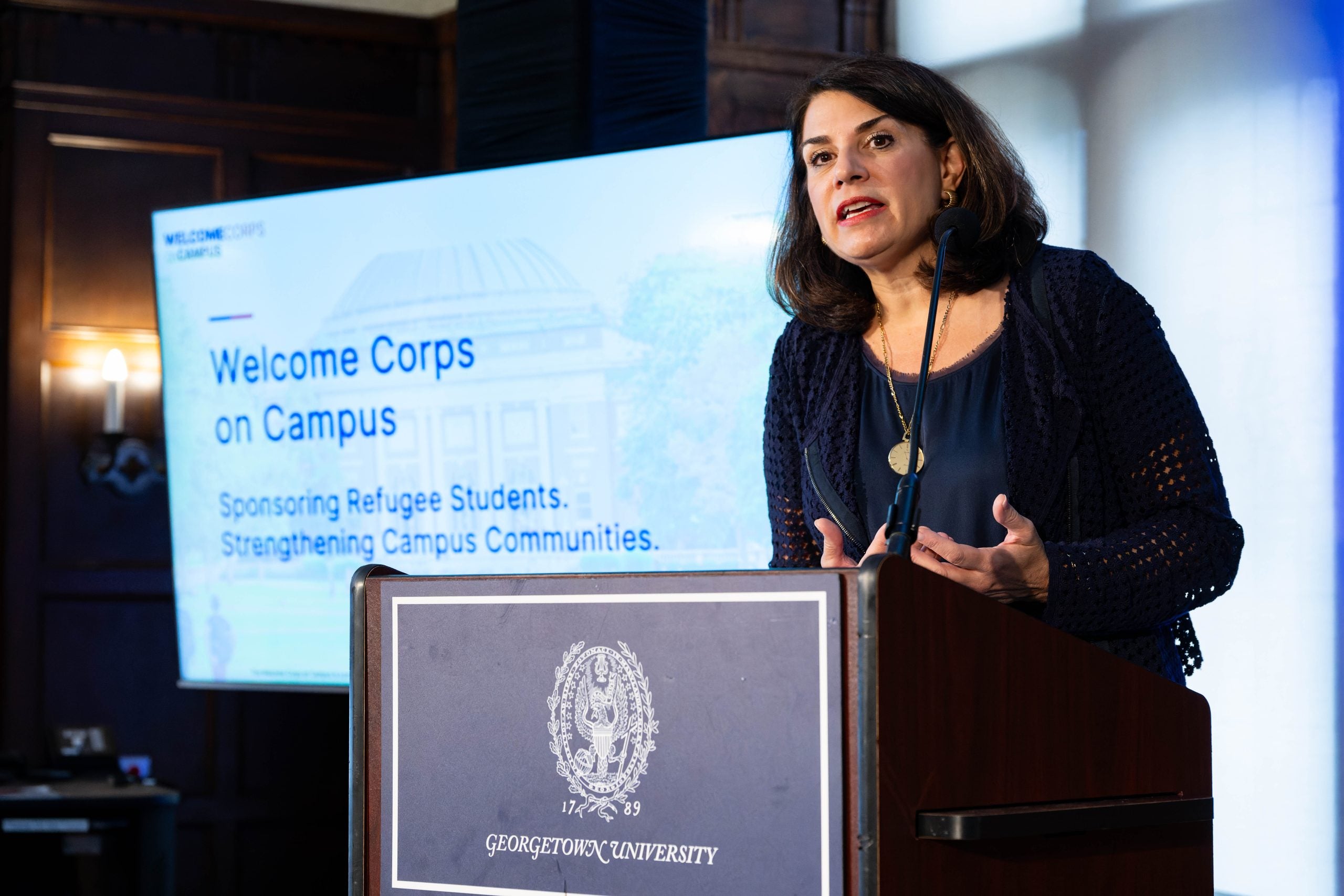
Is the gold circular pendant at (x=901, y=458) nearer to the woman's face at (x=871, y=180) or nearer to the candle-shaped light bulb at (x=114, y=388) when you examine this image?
the woman's face at (x=871, y=180)

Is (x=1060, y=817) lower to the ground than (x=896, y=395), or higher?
lower

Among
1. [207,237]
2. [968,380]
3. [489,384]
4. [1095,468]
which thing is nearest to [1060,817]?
[1095,468]

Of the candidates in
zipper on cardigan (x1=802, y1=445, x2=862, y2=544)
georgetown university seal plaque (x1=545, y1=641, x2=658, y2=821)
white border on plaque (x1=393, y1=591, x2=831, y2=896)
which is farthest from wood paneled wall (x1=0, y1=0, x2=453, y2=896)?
georgetown university seal plaque (x1=545, y1=641, x2=658, y2=821)

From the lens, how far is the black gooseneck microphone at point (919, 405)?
126 centimetres

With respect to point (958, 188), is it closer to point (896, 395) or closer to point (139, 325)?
point (896, 395)

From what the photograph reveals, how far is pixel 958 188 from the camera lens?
5.76ft

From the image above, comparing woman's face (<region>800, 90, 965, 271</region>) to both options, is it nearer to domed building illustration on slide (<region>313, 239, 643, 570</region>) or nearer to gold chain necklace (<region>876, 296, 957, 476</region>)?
gold chain necklace (<region>876, 296, 957, 476</region>)

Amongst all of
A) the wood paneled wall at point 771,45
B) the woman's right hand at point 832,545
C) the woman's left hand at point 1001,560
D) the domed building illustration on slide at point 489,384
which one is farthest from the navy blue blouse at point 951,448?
the wood paneled wall at point 771,45

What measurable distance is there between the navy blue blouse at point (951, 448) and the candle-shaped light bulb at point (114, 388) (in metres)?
4.06

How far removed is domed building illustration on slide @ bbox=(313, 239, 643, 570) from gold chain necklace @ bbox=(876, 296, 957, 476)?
142cm

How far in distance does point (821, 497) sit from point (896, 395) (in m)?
0.15

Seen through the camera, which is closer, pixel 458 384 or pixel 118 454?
pixel 458 384

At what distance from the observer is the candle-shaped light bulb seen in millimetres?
5164

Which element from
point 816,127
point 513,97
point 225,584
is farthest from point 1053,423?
point 225,584
